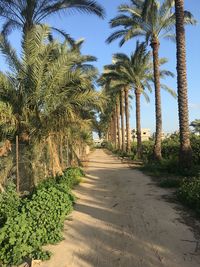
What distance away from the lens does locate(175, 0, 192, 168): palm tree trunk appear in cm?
1888

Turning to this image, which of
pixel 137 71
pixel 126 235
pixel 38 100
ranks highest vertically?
pixel 137 71

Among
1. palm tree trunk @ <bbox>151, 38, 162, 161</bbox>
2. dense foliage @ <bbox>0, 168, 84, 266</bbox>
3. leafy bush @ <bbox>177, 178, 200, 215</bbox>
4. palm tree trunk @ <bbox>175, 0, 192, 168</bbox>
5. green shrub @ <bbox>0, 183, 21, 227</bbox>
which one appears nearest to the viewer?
dense foliage @ <bbox>0, 168, 84, 266</bbox>

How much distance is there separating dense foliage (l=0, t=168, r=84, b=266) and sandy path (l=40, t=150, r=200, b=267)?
30 centimetres

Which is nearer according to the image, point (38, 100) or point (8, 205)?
point (8, 205)

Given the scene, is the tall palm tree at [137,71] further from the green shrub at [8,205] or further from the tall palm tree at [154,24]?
the green shrub at [8,205]

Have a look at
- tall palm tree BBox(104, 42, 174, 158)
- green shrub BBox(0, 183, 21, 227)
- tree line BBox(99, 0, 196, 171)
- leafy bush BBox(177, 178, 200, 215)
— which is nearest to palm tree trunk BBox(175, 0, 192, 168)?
tree line BBox(99, 0, 196, 171)

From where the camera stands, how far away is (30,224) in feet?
24.7

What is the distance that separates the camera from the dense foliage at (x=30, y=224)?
6.77 metres

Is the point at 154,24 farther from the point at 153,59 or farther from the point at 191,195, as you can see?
the point at 191,195

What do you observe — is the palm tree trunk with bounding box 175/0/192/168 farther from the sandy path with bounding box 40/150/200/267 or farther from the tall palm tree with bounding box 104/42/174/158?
the tall palm tree with bounding box 104/42/174/158

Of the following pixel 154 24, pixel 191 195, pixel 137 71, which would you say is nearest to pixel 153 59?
pixel 154 24

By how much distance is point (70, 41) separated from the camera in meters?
21.8

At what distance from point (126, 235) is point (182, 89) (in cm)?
1203

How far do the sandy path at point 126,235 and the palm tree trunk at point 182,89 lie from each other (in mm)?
6037
